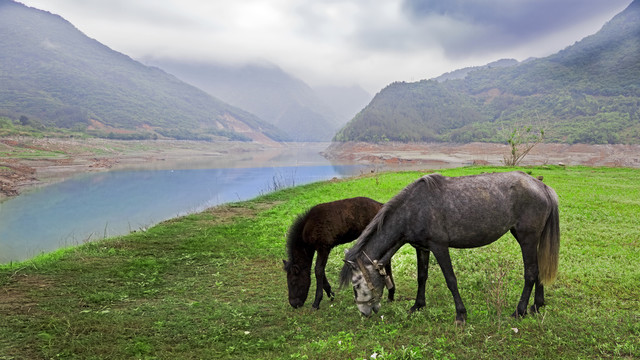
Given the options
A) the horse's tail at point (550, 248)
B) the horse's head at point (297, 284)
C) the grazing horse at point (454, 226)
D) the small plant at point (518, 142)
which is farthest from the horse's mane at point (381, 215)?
the small plant at point (518, 142)

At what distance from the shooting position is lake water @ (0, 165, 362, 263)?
1832 cm

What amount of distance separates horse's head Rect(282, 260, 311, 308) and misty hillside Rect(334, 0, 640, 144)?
78523 mm

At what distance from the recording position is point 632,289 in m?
6.79

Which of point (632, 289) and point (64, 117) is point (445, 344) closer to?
point (632, 289)

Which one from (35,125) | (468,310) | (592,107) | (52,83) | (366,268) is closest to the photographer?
(366,268)

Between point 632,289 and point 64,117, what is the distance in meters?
135

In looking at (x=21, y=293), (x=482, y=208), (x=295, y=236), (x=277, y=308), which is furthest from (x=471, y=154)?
(x=21, y=293)

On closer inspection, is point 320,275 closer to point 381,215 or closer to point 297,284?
point 297,284

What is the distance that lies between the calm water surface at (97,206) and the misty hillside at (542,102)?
6823 cm

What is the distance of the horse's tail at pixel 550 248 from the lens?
5770mm

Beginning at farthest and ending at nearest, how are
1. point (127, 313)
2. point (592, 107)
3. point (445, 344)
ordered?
point (592, 107) → point (127, 313) → point (445, 344)

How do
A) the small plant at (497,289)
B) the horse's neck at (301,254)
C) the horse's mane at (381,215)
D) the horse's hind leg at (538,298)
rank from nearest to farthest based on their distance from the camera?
the small plant at (497,289) < the horse's mane at (381,215) < the horse's hind leg at (538,298) < the horse's neck at (301,254)

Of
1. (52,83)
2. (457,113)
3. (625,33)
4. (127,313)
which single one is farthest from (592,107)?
(52,83)

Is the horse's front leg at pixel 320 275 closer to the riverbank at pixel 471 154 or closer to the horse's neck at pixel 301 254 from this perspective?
the horse's neck at pixel 301 254
